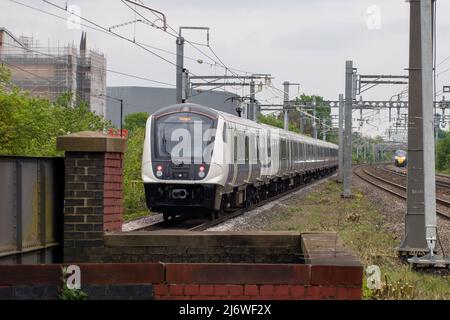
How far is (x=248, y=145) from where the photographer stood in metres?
22.9

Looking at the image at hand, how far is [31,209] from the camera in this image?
21.4 feet

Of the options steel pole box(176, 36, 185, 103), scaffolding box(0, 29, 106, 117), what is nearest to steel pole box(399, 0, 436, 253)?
steel pole box(176, 36, 185, 103)

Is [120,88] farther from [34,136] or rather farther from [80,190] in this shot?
[80,190]

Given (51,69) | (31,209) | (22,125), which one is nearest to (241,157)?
(22,125)

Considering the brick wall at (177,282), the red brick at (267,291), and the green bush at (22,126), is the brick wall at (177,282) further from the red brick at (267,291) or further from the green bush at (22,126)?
the green bush at (22,126)

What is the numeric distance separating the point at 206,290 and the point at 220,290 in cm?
9

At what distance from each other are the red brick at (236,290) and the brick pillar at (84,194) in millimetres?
1816

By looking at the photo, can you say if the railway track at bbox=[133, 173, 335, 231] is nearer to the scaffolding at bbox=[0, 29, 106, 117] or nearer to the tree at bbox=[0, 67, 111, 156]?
the tree at bbox=[0, 67, 111, 156]

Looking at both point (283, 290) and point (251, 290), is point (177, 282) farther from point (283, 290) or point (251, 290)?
point (283, 290)

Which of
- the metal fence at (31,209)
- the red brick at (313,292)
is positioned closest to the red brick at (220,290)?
the red brick at (313,292)

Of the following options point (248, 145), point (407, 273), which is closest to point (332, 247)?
point (407, 273)

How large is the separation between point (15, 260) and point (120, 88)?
3625 inches

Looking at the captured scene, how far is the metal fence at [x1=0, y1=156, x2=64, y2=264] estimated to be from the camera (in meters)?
6.25

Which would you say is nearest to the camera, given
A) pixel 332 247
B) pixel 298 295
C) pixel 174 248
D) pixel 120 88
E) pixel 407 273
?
pixel 298 295
